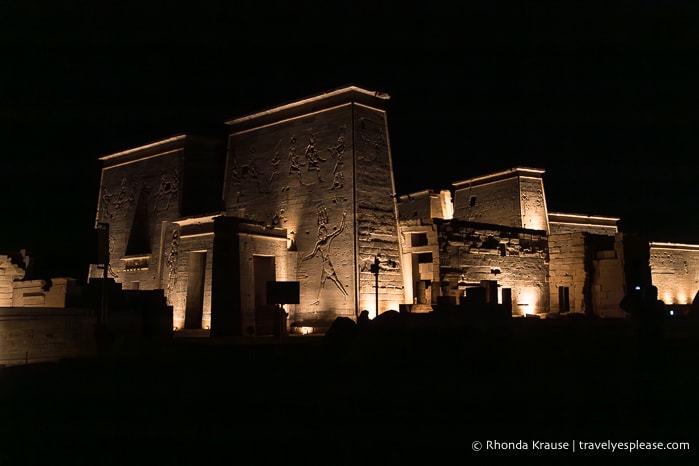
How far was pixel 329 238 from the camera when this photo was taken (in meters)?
20.8

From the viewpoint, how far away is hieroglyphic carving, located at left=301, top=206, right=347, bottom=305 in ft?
67.1

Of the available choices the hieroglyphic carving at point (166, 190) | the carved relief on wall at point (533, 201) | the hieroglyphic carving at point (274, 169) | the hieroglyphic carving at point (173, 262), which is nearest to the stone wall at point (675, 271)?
the carved relief on wall at point (533, 201)

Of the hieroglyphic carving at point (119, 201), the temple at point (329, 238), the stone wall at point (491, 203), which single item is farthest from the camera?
the hieroglyphic carving at point (119, 201)

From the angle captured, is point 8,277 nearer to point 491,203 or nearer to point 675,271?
point 491,203

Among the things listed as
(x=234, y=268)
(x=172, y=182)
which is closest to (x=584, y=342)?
(x=234, y=268)

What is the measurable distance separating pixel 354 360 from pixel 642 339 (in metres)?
4.34

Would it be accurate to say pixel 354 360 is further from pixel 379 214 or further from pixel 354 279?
pixel 379 214

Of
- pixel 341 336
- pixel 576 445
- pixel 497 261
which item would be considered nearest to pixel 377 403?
pixel 576 445

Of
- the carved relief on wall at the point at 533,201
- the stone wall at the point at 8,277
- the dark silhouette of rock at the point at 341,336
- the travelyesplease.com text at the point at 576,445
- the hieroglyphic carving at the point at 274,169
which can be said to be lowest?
the travelyesplease.com text at the point at 576,445

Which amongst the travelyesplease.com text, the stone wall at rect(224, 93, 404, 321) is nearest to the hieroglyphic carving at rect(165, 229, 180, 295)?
the stone wall at rect(224, 93, 404, 321)

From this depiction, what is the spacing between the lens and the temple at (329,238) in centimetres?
2042

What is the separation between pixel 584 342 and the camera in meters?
11.9

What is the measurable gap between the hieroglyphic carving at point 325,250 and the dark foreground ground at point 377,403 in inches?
323

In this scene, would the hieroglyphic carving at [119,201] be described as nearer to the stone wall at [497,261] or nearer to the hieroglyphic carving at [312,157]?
the hieroglyphic carving at [312,157]
